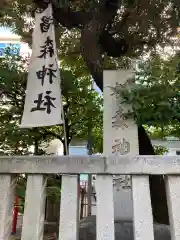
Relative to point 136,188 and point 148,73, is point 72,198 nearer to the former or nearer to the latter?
point 136,188

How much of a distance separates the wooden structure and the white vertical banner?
3.00ft

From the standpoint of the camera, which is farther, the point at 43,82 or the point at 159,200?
the point at 159,200

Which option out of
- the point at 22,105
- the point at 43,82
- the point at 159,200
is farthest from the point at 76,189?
the point at 22,105

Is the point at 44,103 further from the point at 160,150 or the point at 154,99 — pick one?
the point at 160,150

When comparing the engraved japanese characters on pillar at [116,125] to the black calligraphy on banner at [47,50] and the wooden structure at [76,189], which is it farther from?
the wooden structure at [76,189]

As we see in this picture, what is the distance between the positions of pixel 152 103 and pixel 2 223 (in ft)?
5.54

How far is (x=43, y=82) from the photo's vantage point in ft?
9.50

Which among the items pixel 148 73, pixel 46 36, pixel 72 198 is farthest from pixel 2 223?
pixel 46 36

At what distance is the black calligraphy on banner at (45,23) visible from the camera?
341cm

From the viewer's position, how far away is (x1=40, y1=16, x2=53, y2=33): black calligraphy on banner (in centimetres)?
341

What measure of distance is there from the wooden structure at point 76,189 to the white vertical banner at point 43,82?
3.00 feet

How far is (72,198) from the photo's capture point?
1.67 m

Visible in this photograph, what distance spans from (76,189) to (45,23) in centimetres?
249

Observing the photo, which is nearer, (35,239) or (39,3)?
(35,239)
